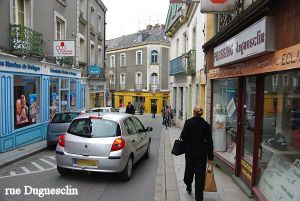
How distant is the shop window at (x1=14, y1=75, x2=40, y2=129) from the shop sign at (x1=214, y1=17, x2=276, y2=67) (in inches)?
313

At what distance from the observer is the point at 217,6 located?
7.82m

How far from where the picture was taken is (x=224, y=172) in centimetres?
818

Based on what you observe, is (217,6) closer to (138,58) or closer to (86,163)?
(86,163)

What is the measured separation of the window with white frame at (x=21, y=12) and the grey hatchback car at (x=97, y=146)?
6.83 m

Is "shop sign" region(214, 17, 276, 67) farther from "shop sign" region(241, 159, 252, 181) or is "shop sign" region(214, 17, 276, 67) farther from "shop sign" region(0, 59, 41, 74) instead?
"shop sign" region(0, 59, 41, 74)

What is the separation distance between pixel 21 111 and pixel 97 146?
662 centimetres

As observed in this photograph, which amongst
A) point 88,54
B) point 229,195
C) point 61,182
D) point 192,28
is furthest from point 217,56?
point 88,54

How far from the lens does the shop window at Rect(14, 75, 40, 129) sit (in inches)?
476

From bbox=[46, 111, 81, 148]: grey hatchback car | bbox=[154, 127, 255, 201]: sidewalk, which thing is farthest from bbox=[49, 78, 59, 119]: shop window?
bbox=[154, 127, 255, 201]: sidewalk

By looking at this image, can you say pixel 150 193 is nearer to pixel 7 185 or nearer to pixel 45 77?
pixel 7 185

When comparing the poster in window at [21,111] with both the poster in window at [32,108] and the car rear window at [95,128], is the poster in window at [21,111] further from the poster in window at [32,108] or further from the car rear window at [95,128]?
the car rear window at [95,128]

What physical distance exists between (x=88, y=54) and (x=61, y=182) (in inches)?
684

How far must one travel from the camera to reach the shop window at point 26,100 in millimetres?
12078

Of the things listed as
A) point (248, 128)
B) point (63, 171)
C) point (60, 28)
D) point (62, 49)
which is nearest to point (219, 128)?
→ point (248, 128)
